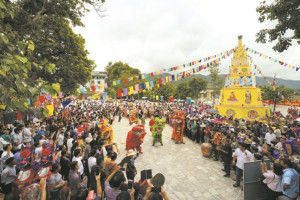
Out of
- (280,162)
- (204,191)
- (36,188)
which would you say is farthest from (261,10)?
(36,188)

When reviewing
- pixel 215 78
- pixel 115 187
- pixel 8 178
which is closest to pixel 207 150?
pixel 115 187

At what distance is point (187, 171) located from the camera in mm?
6469

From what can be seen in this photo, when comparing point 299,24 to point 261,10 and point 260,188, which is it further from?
point 260,188

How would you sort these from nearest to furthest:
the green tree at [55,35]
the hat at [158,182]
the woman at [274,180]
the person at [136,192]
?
the hat at [158,182] → the person at [136,192] → the woman at [274,180] → the green tree at [55,35]

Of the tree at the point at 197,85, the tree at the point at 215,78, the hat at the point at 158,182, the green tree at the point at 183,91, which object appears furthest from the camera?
the green tree at the point at 183,91

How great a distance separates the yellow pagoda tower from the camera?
701 inches

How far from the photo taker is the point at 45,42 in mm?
9945

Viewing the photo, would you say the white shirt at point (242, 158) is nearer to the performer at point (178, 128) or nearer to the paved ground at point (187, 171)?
the paved ground at point (187, 171)

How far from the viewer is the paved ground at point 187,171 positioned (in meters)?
5.02

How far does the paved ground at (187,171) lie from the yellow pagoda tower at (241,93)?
1127cm

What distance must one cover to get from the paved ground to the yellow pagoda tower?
11274 millimetres

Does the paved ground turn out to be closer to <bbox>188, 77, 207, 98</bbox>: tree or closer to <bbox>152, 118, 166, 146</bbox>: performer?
<bbox>152, 118, 166, 146</bbox>: performer

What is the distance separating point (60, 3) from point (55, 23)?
4.28ft

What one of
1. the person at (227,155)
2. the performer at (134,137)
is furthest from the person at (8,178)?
the person at (227,155)
